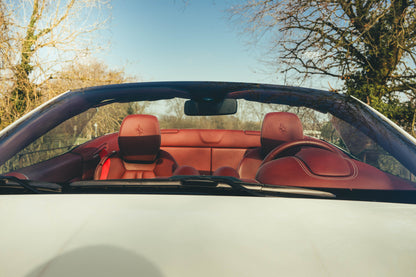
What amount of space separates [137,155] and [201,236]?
1398 millimetres

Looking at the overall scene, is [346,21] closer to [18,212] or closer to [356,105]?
[356,105]

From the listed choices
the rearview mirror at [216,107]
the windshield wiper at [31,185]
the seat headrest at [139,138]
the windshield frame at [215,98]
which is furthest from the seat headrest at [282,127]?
the windshield wiper at [31,185]

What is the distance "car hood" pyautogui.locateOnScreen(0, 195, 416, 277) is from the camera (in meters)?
0.90

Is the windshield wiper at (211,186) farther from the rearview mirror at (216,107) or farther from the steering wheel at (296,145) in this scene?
the rearview mirror at (216,107)

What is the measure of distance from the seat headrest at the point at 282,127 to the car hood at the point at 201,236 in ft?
3.17

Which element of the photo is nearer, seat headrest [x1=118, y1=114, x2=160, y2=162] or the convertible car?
the convertible car

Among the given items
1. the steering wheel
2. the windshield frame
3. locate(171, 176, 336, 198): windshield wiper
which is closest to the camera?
locate(171, 176, 336, 198): windshield wiper

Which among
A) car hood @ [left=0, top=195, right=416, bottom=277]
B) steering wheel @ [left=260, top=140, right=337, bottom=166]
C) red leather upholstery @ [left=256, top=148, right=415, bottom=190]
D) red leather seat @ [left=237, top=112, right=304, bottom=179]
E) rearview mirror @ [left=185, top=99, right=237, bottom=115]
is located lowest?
car hood @ [left=0, top=195, right=416, bottom=277]

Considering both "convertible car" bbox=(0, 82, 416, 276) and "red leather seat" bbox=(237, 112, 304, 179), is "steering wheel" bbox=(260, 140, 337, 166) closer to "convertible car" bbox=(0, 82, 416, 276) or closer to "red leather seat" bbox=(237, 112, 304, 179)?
"convertible car" bbox=(0, 82, 416, 276)

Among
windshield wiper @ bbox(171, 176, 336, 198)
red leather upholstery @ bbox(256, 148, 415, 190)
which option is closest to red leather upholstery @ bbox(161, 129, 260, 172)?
red leather upholstery @ bbox(256, 148, 415, 190)

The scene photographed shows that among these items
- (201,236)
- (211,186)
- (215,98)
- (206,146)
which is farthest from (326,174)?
(206,146)

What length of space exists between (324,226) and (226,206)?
0.34 meters

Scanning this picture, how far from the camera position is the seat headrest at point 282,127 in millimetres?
2229

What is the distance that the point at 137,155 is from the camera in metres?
2.33
